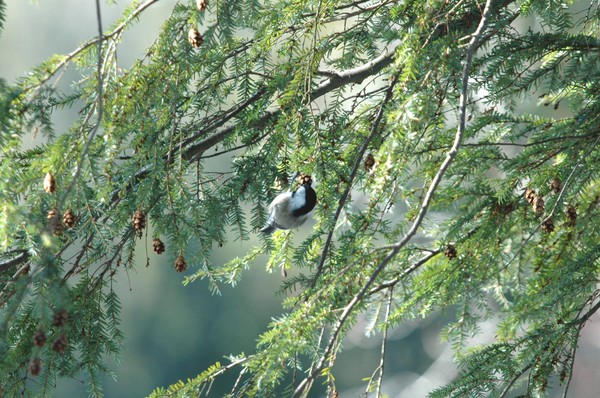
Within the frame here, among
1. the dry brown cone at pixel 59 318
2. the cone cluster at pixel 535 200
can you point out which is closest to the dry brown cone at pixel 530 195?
the cone cluster at pixel 535 200

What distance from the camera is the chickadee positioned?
1178mm

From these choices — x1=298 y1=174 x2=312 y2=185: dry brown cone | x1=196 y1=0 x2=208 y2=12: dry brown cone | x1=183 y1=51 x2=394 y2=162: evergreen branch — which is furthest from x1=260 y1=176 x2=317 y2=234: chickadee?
x1=196 y1=0 x2=208 y2=12: dry brown cone

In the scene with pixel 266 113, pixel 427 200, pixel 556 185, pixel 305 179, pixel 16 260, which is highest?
pixel 266 113

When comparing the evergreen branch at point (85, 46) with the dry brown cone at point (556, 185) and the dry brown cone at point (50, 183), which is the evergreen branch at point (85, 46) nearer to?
the dry brown cone at point (50, 183)

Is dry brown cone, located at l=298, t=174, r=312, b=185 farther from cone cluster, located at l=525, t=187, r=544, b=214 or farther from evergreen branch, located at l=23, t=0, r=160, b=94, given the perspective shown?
cone cluster, located at l=525, t=187, r=544, b=214

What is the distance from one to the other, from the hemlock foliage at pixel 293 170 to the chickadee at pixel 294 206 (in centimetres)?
3

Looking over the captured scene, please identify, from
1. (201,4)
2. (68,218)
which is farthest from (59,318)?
(201,4)

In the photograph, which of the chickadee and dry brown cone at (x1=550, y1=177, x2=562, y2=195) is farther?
dry brown cone at (x1=550, y1=177, x2=562, y2=195)

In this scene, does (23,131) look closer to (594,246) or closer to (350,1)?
(350,1)

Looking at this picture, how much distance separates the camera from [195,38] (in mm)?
1116

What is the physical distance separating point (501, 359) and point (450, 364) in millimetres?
3438

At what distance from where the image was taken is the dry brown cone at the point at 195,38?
1.10 meters

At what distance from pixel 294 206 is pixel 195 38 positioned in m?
0.30

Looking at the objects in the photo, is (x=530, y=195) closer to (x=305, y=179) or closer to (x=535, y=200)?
(x=535, y=200)
